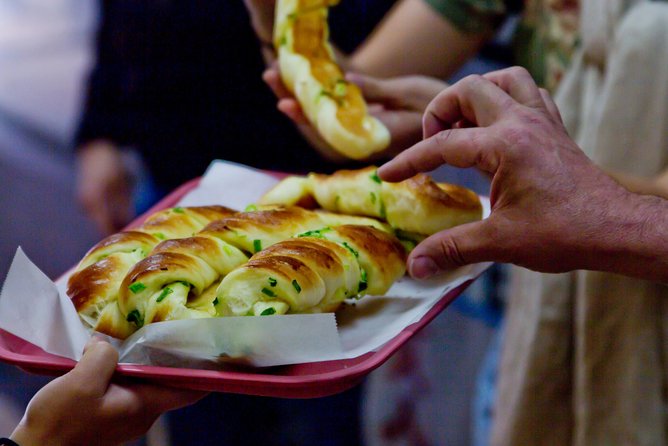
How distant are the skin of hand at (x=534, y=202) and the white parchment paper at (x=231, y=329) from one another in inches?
2.5

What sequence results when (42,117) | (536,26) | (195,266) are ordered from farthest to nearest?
(42,117) < (536,26) < (195,266)

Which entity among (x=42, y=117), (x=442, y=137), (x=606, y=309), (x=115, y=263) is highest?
(x=442, y=137)

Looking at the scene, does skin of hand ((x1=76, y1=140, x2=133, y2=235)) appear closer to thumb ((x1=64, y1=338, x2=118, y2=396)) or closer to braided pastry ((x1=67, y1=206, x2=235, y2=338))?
braided pastry ((x1=67, y1=206, x2=235, y2=338))

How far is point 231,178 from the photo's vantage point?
1013mm

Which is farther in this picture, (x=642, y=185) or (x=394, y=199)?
(x=642, y=185)

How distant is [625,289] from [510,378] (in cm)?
25

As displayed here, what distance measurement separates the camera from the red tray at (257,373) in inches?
24.5

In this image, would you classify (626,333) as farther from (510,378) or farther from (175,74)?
(175,74)

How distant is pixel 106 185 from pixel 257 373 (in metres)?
0.95

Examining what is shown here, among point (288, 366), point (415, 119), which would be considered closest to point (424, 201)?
point (415, 119)

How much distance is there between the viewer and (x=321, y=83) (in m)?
0.96

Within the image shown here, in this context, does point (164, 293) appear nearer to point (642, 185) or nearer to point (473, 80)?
point (473, 80)

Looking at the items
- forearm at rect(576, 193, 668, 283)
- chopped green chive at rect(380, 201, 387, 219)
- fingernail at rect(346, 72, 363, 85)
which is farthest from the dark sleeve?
forearm at rect(576, 193, 668, 283)

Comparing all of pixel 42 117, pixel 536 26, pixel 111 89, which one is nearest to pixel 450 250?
pixel 536 26
